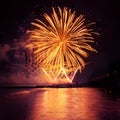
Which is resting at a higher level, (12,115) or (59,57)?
(59,57)

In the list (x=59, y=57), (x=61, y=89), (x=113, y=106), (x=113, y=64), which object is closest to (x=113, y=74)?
(x=113, y=64)

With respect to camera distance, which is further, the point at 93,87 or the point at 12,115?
the point at 93,87

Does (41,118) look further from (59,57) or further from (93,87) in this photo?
(93,87)

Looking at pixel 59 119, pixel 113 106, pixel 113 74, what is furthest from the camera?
pixel 113 74

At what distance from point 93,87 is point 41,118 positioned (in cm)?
5143

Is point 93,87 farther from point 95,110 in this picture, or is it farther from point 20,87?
point 95,110

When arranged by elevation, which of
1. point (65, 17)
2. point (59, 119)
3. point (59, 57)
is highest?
point (65, 17)

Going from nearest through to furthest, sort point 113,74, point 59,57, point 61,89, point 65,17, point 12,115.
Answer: point 12,115
point 65,17
point 59,57
point 61,89
point 113,74

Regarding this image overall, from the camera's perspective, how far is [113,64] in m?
89.9

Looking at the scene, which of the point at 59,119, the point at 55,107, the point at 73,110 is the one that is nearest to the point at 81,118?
the point at 59,119

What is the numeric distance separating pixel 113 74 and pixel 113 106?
4493 cm

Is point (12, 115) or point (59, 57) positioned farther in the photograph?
point (59, 57)

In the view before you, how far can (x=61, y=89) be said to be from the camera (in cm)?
8281

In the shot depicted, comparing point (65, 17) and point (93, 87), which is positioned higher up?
point (65, 17)
